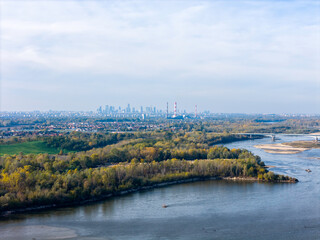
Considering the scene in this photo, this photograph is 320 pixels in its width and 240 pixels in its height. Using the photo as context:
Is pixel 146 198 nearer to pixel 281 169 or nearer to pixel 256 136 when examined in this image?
pixel 281 169

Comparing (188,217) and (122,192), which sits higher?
(122,192)

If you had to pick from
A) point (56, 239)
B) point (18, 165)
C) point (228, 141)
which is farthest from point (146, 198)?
point (228, 141)

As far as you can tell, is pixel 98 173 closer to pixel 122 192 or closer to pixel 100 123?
pixel 122 192

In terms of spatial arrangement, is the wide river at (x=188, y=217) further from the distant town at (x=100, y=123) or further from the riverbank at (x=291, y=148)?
the distant town at (x=100, y=123)

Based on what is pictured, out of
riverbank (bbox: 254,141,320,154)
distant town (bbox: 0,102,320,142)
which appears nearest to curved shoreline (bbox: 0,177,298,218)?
riverbank (bbox: 254,141,320,154)

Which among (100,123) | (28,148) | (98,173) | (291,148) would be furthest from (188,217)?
(100,123)

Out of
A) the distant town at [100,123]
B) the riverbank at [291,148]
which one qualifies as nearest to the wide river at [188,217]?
the riverbank at [291,148]

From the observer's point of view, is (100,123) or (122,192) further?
(100,123)

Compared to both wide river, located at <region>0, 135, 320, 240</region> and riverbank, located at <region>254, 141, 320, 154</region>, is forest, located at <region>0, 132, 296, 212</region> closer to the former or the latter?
wide river, located at <region>0, 135, 320, 240</region>
